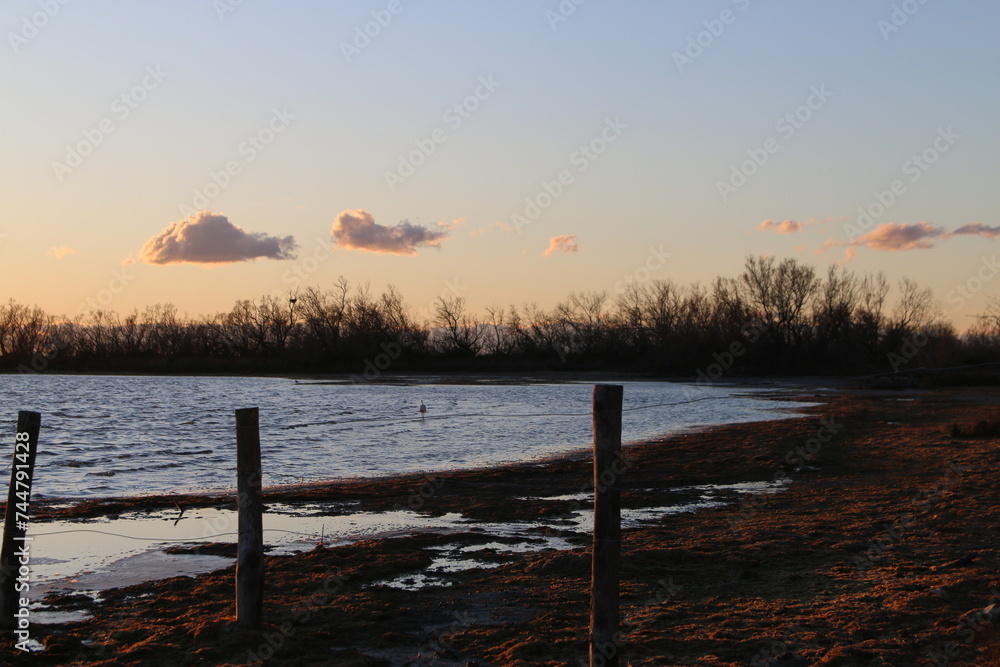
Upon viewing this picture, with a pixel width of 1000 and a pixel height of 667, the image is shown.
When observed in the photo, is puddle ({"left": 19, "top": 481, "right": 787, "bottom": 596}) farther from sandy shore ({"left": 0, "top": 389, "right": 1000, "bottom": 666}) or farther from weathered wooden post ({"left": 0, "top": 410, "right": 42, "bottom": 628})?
weathered wooden post ({"left": 0, "top": 410, "right": 42, "bottom": 628})

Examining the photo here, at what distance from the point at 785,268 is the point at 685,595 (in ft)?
252

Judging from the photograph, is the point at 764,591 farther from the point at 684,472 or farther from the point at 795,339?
the point at 795,339

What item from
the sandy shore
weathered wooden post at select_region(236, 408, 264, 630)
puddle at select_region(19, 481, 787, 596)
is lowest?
puddle at select_region(19, 481, 787, 596)

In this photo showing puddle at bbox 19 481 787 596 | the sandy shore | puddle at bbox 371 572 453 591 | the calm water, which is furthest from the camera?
the calm water

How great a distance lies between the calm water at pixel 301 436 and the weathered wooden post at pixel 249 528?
165 inches

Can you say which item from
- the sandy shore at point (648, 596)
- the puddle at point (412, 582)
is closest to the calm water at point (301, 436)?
the sandy shore at point (648, 596)

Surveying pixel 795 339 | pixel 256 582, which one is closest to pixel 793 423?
pixel 256 582

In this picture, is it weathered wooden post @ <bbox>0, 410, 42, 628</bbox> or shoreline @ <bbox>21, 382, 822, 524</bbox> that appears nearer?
weathered wooden post @ <bbox>0, 410, 42, 628</bbox>

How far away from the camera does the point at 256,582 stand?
635 cm

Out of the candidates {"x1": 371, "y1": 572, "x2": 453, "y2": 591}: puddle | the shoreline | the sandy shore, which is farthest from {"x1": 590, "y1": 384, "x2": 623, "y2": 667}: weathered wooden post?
the shoreline

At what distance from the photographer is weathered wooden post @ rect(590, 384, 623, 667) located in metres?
5.16

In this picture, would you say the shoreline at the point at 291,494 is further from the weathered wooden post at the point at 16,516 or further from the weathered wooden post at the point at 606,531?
the weathered wooden post at the point at 606,531

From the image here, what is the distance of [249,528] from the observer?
249 inches

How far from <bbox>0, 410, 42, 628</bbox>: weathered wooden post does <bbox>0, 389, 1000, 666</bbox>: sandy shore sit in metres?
0.32
